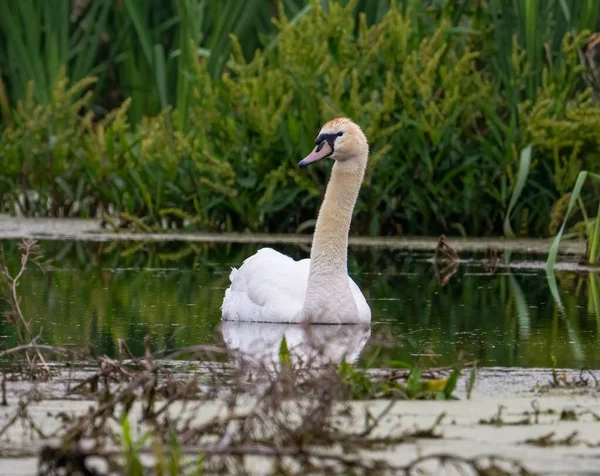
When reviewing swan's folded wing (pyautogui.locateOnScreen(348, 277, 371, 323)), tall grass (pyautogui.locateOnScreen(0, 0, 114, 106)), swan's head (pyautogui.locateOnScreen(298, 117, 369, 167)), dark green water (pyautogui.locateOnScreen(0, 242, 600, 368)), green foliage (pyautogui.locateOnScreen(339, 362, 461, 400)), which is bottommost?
dark green water (pyautogui.locateOnScreen(0, 242, 600, 368))

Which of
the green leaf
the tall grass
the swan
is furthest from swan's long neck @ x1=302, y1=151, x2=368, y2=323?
the tall grass

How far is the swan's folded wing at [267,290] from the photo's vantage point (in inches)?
326

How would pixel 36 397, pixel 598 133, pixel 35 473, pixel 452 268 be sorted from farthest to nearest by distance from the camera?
1. pixel 598 133
2. pixel 452 268
3. pixel 36 397
4. pixel 35 473

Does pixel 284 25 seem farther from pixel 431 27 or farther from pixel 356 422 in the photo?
pixel 356 422

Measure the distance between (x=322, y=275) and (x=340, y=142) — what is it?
955 millimetres

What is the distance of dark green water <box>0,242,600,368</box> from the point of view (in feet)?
24.2

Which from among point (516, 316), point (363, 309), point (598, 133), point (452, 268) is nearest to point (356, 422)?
point (363, 309)

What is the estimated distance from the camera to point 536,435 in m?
4.94

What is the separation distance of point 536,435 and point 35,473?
1473mm

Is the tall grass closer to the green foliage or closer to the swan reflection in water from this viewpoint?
the swan reflection in water

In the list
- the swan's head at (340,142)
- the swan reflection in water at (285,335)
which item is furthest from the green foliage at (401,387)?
the swan's head at (340,142)

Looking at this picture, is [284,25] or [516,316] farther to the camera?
[284,25]

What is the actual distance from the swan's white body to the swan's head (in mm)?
594

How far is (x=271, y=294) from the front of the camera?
27.5 feet
